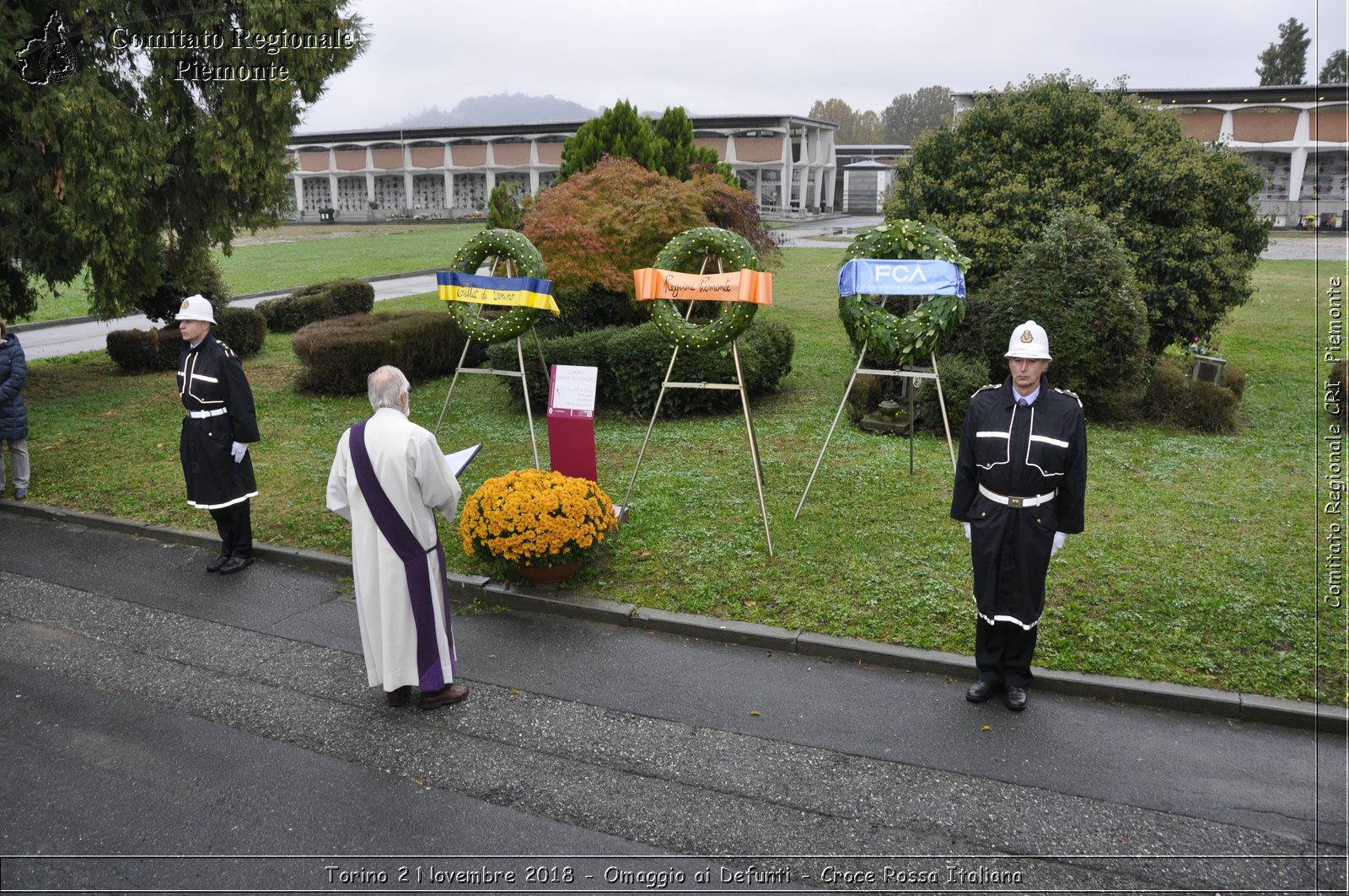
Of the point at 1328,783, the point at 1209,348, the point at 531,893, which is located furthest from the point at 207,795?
the point at 1209,348

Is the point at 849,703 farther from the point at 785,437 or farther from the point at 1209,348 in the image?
the point at 1209,348

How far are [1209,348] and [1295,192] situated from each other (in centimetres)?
3806

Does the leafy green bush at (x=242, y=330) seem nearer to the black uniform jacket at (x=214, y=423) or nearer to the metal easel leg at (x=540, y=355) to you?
the metal easel leg at (x=540, y=355)

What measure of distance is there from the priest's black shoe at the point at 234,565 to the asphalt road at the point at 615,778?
4.07 feet

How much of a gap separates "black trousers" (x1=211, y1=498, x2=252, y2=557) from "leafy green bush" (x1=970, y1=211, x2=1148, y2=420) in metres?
8.25

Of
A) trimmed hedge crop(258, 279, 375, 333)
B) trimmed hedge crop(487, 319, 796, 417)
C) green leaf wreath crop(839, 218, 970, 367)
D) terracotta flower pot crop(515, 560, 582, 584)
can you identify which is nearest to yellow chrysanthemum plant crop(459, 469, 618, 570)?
terracotta flower pot crop(515, 560, 582, 584)

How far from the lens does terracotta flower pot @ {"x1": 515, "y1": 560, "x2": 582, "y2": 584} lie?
684 centimetres

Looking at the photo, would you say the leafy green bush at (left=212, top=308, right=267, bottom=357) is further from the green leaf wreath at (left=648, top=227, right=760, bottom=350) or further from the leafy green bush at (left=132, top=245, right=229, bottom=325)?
the green leaf wreath at (left=648, top=227, right=760, bottom=350)

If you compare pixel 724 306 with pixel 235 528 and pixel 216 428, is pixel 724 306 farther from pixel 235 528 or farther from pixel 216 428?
pixel 235 528

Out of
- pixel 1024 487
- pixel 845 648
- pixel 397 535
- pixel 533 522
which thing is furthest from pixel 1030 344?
pixel 397 535

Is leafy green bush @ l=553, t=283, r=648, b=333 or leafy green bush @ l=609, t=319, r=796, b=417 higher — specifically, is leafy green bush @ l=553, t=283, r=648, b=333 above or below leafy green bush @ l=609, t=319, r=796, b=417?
above

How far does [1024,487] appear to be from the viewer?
5.26m

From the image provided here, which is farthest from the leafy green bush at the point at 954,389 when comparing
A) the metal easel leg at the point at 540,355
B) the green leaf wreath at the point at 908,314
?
the metal easel leg at the point at 540,355

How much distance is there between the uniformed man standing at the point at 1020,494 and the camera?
5.20m
